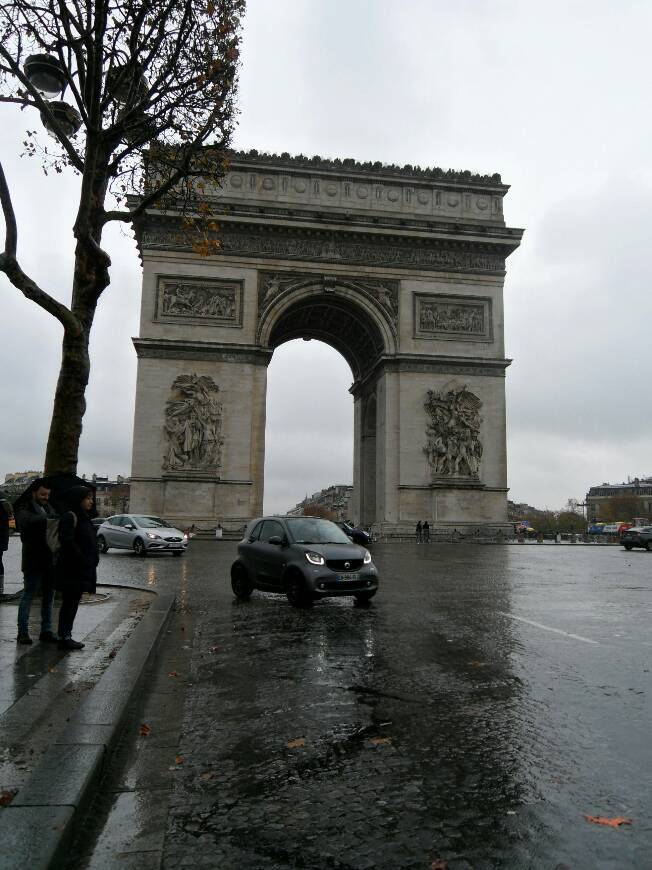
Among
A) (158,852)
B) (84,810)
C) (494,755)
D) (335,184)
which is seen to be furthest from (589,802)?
(335,184)

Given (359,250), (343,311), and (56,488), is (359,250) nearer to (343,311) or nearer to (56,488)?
(343,311)

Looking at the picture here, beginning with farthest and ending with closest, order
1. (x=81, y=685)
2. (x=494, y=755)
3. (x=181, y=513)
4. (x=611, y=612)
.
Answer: (x=181, y=513) → (x=611, y=612) → (x=81, y=685) → (x=494, y=755)

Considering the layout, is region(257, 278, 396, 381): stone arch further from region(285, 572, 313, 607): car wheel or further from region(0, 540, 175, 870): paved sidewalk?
region(0, 540, 175, 870): paved sidewalk

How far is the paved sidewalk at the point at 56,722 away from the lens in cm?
271

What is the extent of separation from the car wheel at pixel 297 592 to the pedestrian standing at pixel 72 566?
13.0 ft

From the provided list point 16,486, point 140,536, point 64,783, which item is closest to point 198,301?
point 140,536

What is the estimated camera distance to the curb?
255 cm

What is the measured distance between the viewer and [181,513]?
32.4 metres

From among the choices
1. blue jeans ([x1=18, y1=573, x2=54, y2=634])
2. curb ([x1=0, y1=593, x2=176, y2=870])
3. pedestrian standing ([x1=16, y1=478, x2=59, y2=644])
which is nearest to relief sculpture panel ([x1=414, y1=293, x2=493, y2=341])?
pedestrian standing ([x1=16, y1=478, x2=59, y2=644])

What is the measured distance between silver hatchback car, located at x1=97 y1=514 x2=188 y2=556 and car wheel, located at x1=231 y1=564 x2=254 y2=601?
10575mm

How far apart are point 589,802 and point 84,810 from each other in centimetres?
221

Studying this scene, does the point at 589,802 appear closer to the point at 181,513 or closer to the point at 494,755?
the point at 494,755

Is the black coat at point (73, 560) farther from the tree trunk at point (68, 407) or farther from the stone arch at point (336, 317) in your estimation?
the stone arch at point (336, 317)

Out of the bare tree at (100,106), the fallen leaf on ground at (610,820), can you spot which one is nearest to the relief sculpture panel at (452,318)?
the bare tree at (100,106)
